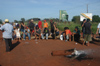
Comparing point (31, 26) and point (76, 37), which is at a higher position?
point (31, 26)

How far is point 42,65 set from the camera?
4.82 meters

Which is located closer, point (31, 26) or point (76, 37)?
point (76, 37)

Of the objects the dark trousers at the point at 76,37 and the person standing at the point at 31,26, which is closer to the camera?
the dark trousers at the point at 76,37

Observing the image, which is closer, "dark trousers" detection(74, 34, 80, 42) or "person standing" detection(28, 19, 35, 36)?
"dark trousers" detection(74, 34, 80, 42)

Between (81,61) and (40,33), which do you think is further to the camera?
(40,33)

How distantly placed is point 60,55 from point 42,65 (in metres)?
1.48

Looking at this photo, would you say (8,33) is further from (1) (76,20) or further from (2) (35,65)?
(1) (76,20)

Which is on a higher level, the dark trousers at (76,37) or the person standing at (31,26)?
the person standing at (31,26)

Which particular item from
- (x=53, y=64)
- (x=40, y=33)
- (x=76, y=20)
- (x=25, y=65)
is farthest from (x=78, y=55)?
(x=76, y=20)

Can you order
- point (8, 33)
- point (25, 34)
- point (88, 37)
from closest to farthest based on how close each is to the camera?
point (8, 33), point (88, 37), point (25, 34)

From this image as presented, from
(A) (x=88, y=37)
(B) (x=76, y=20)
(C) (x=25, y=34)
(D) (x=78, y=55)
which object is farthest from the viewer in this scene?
(B) (x=76, y=20)

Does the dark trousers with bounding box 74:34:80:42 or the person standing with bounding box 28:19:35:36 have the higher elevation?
the person standing with bounding box 28:19:35:36

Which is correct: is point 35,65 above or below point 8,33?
below

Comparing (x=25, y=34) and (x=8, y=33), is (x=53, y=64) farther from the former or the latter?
(x=25, y=34)
